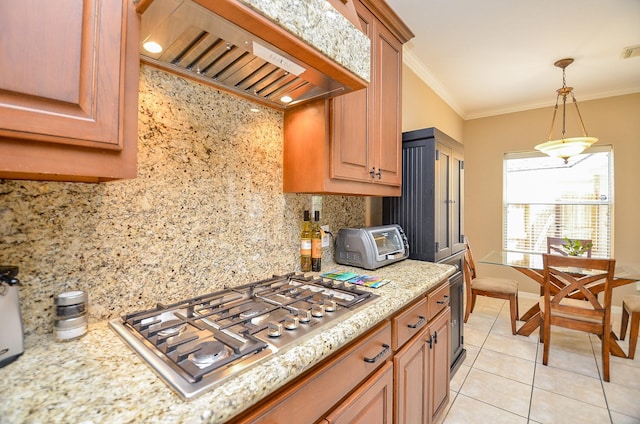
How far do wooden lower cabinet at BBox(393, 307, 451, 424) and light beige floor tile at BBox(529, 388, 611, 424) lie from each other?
638 mm

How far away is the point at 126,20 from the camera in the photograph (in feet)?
2.32

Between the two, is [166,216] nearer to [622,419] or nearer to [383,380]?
[383,380]

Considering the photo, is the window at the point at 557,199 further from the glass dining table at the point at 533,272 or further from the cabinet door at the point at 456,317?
the cabinet door at the point at 456,317

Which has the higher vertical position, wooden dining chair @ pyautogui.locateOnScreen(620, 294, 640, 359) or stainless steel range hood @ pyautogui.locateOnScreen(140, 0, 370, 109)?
stainless steel range hood @ pyautogui.locateOnScreen(140, 0, 370, 109)

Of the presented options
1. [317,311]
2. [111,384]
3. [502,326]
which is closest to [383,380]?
[317,311]

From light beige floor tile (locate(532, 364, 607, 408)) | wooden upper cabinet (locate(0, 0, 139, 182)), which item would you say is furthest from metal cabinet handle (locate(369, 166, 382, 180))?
light beige floor tile (locate(532, 364, 607, 408))

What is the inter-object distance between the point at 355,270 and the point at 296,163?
2.36ft

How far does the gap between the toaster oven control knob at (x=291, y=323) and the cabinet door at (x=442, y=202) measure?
54.7 inches

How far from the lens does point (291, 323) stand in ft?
2.98

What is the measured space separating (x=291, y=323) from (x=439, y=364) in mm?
1192

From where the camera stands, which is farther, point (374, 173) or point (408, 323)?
point (374, 173)

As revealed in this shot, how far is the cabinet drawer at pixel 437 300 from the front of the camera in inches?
61.2

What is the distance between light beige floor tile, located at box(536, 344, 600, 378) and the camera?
2.30 m

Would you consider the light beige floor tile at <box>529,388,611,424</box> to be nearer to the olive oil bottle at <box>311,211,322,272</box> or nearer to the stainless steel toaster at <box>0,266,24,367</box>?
the olive oil bottle at <box>311,211,322,272</box>
